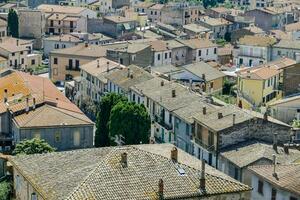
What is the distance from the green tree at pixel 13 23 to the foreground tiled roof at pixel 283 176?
213 feet

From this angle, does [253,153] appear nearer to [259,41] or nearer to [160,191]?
[160,191]

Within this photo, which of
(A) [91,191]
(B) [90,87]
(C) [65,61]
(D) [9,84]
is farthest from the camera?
(C) [65,61]

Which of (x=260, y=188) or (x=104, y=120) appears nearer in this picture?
(x=260, y=188)

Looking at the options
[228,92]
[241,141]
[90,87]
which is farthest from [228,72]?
[241,141]

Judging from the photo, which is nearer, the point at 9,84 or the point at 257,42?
the point at 9,84

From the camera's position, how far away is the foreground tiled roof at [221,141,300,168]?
116ft

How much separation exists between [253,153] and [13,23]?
60.9 m

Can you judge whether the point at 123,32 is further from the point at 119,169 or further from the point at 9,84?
the point at 119,169

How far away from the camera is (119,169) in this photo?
26.2 m

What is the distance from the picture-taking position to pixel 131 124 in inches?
1708

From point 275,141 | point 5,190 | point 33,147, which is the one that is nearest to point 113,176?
point 5,190

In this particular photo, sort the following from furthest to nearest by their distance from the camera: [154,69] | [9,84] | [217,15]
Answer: [217,15] → [154,69] → [9,84]

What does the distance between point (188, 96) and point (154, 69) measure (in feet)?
59.5

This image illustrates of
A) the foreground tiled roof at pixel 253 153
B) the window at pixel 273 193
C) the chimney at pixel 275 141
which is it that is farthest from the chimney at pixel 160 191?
the chimney at pixel 275 141
